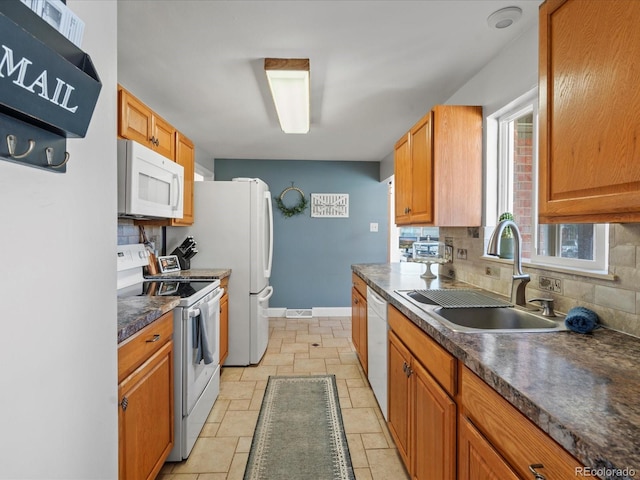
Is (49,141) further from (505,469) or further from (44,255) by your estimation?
(505,469)

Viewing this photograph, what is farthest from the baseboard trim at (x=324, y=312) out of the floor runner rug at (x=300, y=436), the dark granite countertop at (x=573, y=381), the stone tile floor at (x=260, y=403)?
the dark granite countertop at (x=573, y=381)

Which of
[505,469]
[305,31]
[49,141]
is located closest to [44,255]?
[49,141]

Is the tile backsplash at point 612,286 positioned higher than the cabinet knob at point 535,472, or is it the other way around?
the tile backsplash at point 612,286

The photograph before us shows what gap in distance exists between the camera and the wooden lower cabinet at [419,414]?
3.83 ft

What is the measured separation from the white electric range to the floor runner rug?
0.39 meters

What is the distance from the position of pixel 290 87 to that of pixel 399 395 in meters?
2.10

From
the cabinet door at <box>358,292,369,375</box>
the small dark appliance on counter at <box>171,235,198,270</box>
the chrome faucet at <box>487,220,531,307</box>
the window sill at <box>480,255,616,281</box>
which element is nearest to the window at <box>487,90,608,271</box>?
the window sill at <box>480,255,616,281</box>

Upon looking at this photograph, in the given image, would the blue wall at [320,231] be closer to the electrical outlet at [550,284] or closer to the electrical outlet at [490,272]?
the electrical outlet at [490,272]

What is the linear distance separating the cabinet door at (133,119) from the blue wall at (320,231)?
281 centimetres

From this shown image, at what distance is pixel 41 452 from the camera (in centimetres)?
68

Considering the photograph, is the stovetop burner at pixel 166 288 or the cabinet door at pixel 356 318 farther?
the cabinet door at pixel 356 318

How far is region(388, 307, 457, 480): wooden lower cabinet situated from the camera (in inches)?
45.9

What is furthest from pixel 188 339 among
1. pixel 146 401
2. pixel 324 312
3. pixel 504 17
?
pixel 324 312

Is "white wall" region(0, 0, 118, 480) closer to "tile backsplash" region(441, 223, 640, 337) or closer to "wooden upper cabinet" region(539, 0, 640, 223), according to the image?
"wooden upper cabinet" region(539, 0, 640, 223)
